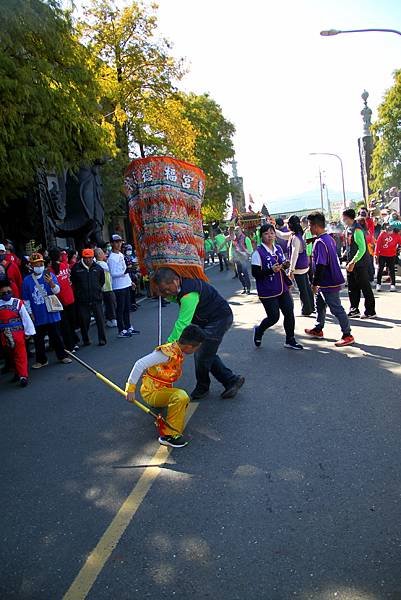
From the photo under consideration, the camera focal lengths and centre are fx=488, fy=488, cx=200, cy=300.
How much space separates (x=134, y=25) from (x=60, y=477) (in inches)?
928

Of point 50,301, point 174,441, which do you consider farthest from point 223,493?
point 50,301

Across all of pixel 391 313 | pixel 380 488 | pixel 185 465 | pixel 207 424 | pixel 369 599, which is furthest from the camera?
pixel 391 313

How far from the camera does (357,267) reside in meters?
8.49

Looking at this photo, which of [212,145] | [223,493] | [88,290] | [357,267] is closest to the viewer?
[223,493]

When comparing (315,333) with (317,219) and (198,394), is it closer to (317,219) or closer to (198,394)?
(317,219)

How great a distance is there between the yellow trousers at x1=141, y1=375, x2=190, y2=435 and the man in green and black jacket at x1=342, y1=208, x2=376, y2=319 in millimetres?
4894

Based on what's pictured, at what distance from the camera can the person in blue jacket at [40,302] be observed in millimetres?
7805

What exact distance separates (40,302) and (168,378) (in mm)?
4019

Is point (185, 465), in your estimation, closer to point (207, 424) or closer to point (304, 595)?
point (207, 424)

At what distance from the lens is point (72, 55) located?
1023 centimetres

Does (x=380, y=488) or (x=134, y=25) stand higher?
(x=134, y=25)

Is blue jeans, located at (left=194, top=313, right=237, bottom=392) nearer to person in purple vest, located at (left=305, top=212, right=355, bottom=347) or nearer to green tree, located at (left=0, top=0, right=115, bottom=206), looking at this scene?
person in purple vest, located at (left=305, top=212, right=355, bottom=347)

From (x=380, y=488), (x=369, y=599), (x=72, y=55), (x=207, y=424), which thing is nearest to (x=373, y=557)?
(x=369, y=599)

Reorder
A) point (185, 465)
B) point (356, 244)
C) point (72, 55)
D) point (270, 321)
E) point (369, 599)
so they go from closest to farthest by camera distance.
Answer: point (369, 599) → point (185, 465) → point (270, 321) → point (356, 244) → point (72, 55)
